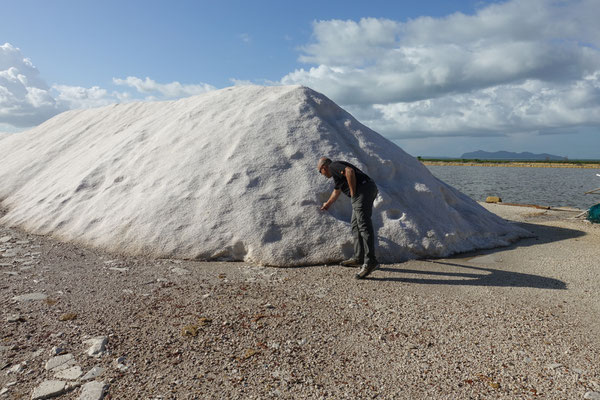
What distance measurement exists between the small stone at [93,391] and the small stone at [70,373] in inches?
7.3

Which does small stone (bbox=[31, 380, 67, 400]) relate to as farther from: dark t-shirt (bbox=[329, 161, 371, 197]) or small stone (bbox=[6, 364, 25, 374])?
dark t-shirt (bbox=[329, 161, 371, 197])

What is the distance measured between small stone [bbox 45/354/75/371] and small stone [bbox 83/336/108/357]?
16cm

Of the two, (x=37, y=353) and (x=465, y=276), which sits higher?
(x=37, y=353)

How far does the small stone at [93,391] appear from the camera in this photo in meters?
2.98

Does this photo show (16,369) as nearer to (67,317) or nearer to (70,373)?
(70,373)

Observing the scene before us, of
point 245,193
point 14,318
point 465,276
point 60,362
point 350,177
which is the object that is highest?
point 350,177

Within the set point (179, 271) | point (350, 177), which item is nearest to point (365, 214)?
point (350, 177)

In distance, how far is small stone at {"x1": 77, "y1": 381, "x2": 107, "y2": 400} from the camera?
9.77 feet

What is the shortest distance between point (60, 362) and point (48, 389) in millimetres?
397

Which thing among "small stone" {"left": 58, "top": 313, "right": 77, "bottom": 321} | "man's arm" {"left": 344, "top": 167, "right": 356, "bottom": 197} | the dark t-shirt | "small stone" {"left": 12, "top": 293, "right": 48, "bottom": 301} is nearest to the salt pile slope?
the dark t-shirt

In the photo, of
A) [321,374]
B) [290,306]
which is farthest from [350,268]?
[321,374]

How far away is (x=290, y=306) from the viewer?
15.7 ft

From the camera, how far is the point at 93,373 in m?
3.27

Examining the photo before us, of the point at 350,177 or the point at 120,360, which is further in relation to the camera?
the point at 350,177
